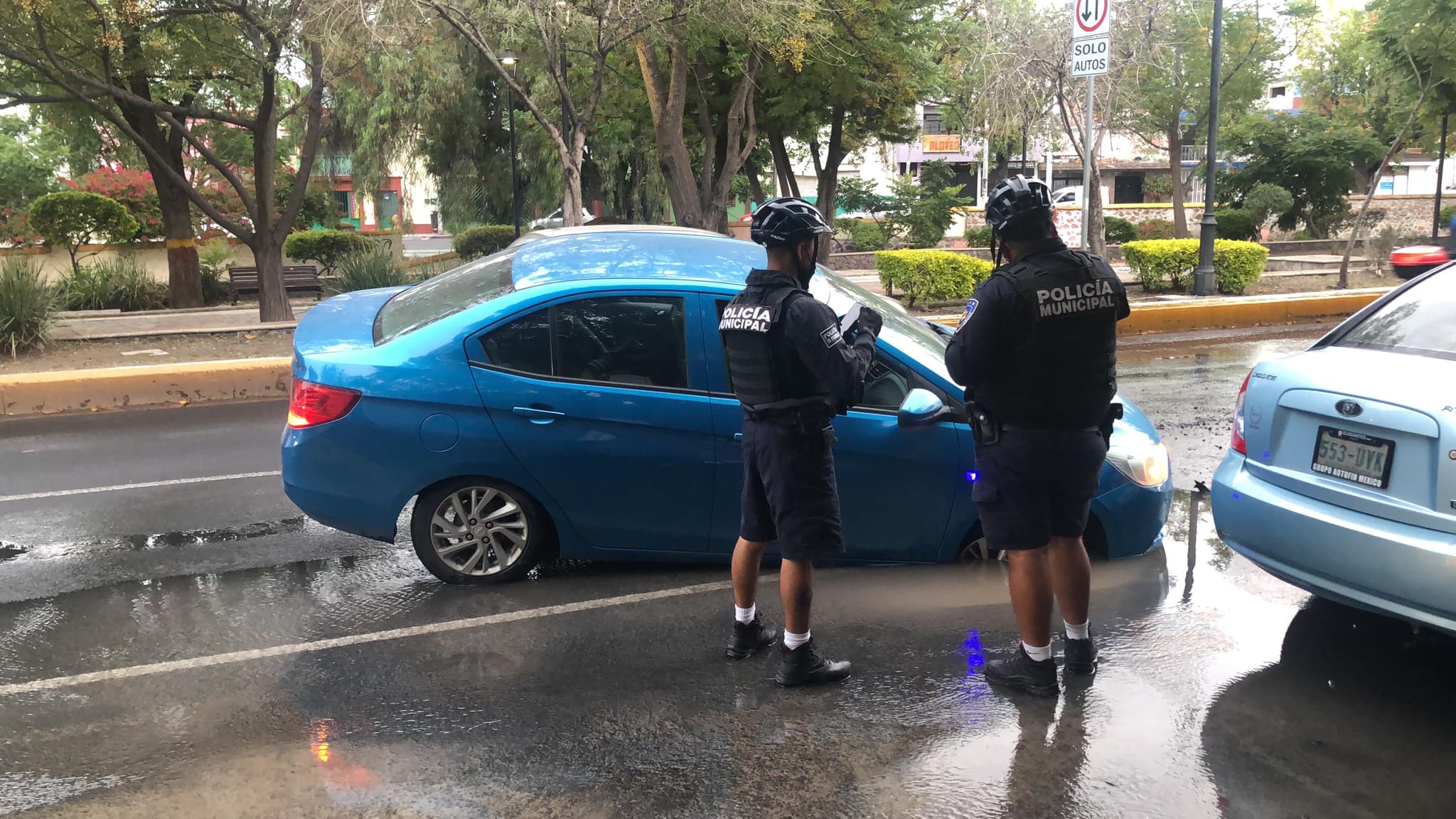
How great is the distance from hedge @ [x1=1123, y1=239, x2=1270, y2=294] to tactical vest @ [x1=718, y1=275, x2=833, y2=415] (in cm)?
1426

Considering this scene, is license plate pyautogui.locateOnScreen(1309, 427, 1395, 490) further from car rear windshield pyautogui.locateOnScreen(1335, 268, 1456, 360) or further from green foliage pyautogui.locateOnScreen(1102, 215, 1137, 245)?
green foliage pyautogui.locateOnScreen(1102, 215, 1137, 245)

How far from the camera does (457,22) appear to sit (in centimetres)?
1338

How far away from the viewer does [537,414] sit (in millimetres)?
4820

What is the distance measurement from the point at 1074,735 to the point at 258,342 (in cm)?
1143

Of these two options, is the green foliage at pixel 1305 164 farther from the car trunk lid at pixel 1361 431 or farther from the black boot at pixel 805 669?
the black boot at pixel 805 669

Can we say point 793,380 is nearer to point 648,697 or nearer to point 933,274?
point 648,697

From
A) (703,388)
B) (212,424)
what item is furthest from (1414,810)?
(212,424)

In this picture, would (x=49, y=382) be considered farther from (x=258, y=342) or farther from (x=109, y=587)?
(x=109, y=587)

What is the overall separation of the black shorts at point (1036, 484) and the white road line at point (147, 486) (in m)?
4.72

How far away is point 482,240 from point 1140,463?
2733cm

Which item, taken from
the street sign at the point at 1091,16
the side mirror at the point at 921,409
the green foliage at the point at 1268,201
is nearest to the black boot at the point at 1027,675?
the side mirror at the point at 921,409

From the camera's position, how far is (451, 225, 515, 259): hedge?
1176 inches

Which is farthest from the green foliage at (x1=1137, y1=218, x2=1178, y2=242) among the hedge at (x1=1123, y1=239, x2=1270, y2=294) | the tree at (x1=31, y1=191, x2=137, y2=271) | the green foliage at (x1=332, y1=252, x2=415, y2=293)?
the tree at (x1=31, y1=191, x2=137, y2=271)

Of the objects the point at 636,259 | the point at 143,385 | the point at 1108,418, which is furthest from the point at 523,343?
the point at 143,385
